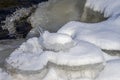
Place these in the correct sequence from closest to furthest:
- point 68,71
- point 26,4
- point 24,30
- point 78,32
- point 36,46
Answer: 1. point 68,71
2. point 36,46
3. point 78,32
4. point 24,30
5. point 26,4

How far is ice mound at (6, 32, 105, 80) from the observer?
5430 millimetres

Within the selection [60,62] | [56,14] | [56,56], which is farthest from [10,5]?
[60,62]

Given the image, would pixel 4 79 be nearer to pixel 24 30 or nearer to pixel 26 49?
pixel 26 49

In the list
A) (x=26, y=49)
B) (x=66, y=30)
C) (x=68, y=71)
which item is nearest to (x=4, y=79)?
(x=26, y=49)

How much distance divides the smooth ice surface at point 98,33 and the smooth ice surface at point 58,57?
1.73 feet

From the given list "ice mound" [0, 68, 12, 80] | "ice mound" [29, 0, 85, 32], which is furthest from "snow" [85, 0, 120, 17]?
"ice mound" [0, 68, 12, 80]

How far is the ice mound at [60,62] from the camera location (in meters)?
5.43

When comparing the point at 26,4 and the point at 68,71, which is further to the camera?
the point at 26,4

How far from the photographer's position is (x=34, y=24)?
10641mm

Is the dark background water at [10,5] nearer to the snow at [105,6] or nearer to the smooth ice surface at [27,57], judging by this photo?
the snow at [105,6]

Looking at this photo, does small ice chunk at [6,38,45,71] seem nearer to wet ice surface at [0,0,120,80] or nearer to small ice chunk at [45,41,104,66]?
wet ice surface at [0,0,120,80]

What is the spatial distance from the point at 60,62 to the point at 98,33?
1.47 meters

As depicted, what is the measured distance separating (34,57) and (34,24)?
5083 mm

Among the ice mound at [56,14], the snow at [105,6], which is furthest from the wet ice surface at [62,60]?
the ice mound at [56,14]
